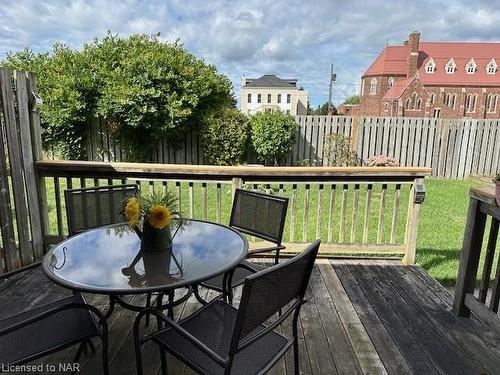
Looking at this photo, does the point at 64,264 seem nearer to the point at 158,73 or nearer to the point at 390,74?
the point at 158,73

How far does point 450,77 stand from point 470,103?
328 cm

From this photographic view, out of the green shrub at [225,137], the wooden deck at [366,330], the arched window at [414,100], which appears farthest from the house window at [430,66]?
the wooden deck at [366,330]

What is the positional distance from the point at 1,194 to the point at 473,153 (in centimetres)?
845

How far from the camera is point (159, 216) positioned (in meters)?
1.64

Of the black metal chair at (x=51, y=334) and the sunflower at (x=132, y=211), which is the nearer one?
the black metal chair at (x=51, y=334)

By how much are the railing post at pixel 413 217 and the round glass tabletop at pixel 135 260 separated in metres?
1.84

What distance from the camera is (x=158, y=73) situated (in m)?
6.77

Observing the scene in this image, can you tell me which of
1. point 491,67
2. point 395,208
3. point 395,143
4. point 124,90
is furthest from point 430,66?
point 395,208

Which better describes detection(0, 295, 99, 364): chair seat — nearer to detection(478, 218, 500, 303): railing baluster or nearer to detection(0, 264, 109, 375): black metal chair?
detection(0, 264, 109, 375): black metal chair

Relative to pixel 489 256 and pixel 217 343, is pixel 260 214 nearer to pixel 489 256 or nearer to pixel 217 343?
pixel 217 343

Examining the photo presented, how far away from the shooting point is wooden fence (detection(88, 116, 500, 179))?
756 cm

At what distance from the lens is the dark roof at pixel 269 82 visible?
4676 centimetres

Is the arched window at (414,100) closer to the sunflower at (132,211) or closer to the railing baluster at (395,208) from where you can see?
the railing baluster at (395,208)

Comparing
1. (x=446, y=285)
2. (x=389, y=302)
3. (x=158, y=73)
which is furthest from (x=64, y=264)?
(x=158, y=73)
